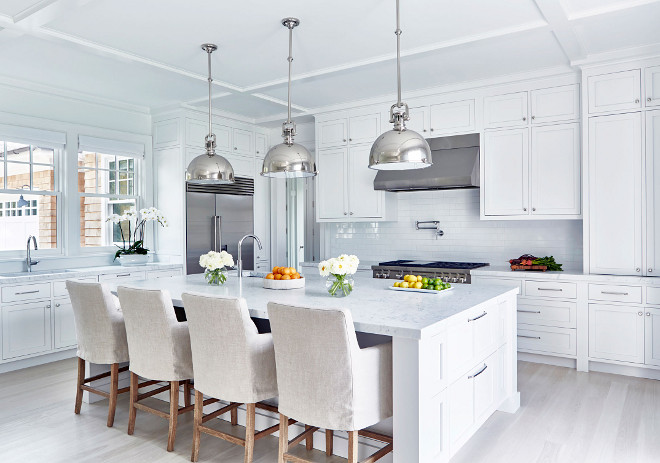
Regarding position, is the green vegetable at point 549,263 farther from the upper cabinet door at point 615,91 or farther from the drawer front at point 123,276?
the drawer front at point 123,276

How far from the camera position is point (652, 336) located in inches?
174

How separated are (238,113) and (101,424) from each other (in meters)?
4.43

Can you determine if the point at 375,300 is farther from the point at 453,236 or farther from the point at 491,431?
the point at 453,236

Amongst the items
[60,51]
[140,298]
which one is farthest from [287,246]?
[140,298]

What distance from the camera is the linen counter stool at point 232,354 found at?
2.71 metres

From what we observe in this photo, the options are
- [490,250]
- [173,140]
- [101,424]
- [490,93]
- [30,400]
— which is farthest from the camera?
[173,140]

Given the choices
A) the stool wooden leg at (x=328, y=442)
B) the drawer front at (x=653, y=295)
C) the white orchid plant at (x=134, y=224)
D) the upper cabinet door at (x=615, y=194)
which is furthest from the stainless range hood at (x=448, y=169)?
the stool wooden leg at (x=328, y=442)

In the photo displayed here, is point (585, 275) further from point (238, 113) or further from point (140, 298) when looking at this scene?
point (238, 113)

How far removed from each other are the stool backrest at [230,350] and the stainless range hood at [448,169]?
3.32 m

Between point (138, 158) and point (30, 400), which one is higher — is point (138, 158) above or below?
above

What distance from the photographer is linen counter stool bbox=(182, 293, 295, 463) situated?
8.87 feet

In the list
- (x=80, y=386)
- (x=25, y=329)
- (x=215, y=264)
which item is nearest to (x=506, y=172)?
(x=215, y=264)

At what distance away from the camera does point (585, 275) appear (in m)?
4.71

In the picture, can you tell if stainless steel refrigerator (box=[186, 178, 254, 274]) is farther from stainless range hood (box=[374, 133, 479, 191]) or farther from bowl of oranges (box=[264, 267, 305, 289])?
bowl of oranges (box=[264, 267, 305, 289])
